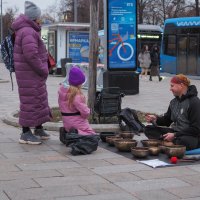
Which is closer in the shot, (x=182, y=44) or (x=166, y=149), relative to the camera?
(x=166, y=149)

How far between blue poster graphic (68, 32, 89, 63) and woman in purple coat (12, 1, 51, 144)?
1955cm

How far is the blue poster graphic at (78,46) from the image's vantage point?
27.3 m

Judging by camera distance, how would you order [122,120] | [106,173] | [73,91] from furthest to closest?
[122,120] < [73,91] < [106,173]

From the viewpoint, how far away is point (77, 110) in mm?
7371

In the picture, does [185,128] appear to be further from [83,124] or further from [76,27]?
[76,27]

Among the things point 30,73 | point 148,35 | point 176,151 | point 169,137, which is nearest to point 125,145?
point 169,137

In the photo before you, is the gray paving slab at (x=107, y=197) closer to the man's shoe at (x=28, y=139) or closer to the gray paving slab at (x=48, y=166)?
the gray paving slab at (x=48, y=166)

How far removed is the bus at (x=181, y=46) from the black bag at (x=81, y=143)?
1926 cm

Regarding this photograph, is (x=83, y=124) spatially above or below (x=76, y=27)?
below

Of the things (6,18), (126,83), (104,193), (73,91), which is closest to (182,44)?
(126,83)

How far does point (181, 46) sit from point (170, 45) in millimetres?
1214

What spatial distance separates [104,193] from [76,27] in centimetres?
2289

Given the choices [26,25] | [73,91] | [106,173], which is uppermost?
[26,25]

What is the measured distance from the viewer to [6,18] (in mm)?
76250
